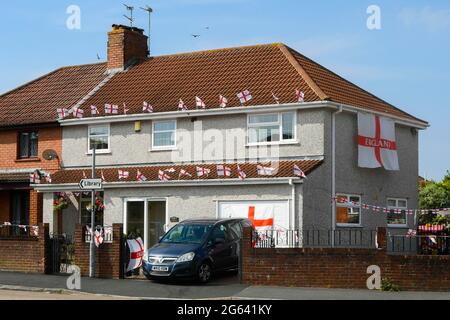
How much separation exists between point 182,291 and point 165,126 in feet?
32.2

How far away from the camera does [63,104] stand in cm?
3369

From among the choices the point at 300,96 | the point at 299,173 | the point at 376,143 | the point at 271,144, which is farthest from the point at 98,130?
the point at 376,143

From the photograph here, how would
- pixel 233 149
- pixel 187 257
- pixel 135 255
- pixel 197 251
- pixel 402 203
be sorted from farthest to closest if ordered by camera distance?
pixel 402 203, pixel 233 149, pixel 135 255, pixel 197 251, pixel 187 257

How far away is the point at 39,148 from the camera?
1297 inches

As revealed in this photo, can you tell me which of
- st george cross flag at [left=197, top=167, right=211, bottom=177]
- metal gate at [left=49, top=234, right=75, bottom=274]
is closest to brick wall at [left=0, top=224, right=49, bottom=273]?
metal gate at [left=49, top=234, right=75, bottom=274]

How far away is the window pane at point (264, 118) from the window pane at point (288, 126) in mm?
326

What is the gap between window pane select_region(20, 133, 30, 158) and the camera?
110 ft

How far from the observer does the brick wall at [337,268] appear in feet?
67.4

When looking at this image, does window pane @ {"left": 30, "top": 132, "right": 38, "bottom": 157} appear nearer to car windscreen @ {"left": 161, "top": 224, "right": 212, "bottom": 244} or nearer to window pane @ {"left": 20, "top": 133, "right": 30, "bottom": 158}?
window pane @ {"left": 20, "top": 133, "right": 30, "bottom": 158}

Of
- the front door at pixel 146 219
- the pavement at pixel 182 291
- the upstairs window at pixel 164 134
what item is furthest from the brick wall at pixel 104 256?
the upstairs window at pixel 164 134

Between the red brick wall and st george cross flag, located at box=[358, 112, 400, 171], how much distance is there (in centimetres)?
1152

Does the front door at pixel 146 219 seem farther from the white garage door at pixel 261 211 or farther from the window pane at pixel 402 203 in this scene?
the window pane at pixel 402 203

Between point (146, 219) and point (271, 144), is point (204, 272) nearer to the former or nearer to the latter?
point (146, 219)

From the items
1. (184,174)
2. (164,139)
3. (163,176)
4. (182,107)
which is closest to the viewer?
(184,174)
